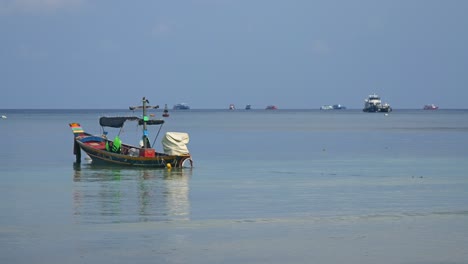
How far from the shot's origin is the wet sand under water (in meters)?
21.4

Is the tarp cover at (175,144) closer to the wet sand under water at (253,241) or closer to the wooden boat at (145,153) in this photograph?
the wooden boat at (145,153)

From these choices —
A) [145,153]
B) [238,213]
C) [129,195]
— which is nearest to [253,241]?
[238,213]

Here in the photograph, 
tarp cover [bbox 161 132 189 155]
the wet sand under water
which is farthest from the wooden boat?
the wet sand under water

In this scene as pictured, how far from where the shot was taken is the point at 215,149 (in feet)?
233

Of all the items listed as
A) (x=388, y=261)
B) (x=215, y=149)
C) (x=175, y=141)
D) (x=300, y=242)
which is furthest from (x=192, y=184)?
(x=215, y=149)

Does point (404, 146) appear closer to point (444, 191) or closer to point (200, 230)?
point (444, 191)

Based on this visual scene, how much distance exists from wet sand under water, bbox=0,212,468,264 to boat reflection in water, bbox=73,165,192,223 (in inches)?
74.5

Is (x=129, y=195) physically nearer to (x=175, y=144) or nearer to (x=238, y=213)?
(x=238, y=213)

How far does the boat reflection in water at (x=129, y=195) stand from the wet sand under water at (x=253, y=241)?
1.89m

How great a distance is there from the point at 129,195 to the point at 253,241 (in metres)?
12.2

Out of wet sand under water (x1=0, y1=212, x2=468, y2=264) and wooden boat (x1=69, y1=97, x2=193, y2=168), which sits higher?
wooden boat (x1=69, y1=97, x2=193, y2=168)

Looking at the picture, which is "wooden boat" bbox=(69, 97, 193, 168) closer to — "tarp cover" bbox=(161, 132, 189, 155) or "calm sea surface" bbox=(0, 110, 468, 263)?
"tarp cover" bbox=(161, 132, 189, 155)

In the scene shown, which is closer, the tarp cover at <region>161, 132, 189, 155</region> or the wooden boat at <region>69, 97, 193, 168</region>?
the wooden boat at <region>69, 97, 193, 168</region>

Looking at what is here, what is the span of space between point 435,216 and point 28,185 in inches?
729
